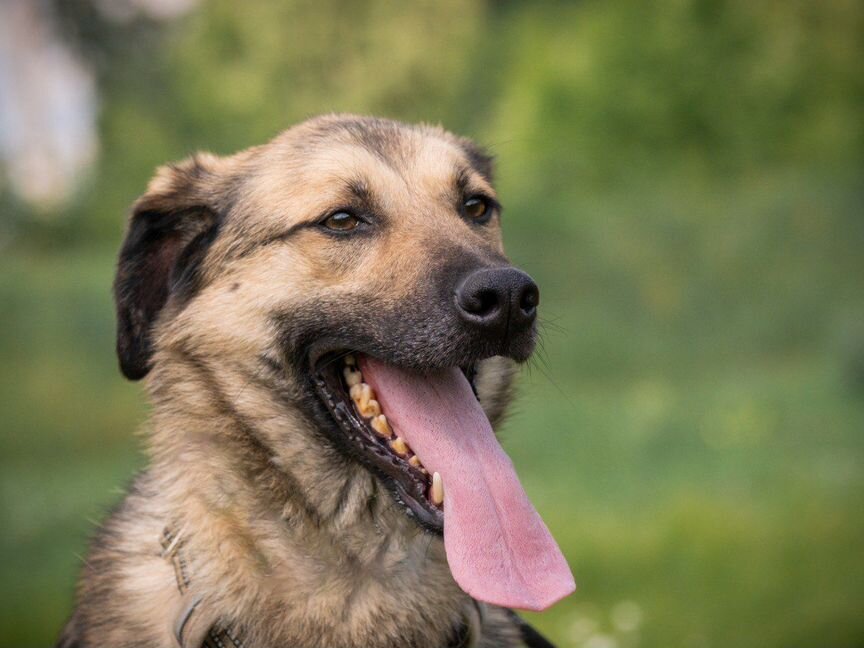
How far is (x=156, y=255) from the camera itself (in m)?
3.64

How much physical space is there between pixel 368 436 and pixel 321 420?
175 mm

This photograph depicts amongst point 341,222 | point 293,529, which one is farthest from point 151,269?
point 293,529

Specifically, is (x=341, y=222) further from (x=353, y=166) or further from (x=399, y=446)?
(x=399, y=446)

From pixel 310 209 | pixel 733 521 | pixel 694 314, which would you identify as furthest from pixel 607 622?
pixel 310 209

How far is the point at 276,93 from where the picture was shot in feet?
32.0

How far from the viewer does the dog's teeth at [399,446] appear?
3.14m

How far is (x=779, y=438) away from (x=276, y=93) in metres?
5.69

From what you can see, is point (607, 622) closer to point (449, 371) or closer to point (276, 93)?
Answer: point (449, 371)

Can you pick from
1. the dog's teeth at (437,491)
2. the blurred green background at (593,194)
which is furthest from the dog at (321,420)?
the blurred green background at (593,194)

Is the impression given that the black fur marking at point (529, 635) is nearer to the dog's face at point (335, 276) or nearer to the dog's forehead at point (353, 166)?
the dog's face at point (335, 276)

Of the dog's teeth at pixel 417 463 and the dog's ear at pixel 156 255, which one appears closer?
the dog's teeth at pixel 417 463

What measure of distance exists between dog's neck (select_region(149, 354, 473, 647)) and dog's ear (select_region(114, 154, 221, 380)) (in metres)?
0.37

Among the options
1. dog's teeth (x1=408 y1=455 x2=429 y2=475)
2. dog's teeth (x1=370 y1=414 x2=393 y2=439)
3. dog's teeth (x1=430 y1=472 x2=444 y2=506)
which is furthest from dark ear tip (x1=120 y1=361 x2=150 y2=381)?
dog's teeth (x1=430 y1=472 x2=444 y2=506)

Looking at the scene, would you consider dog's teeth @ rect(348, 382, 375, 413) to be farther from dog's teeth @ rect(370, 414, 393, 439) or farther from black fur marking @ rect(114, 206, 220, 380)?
black fur marking @ rect(114, 206, 220, 380)
